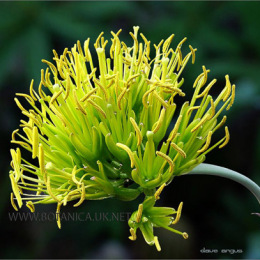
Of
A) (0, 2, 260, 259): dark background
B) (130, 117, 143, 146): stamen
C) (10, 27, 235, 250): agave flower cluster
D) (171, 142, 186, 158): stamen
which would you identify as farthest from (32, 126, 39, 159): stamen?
(0, 2, 260, 259): dark background

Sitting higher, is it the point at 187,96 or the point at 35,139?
the point at 187,96

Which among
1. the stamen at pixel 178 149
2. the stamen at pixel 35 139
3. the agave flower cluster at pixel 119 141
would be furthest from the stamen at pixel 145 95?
the stamen at pixel 35 139

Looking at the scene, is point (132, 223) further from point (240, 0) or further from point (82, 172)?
point (240, 0)

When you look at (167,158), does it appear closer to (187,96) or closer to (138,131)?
(138,131)

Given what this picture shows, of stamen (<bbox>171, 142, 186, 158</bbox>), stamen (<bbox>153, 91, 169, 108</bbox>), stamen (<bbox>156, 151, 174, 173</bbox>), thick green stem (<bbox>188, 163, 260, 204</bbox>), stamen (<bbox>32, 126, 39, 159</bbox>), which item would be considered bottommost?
thick green stem (<bbox>188, 163, 260, 204</bbox>)

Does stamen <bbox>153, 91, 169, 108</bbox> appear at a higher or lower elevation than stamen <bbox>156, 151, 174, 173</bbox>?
higher

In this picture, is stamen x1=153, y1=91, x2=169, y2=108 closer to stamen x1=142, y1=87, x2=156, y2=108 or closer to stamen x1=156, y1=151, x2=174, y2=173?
stamen x1=142, y1=87, x2=156, y2=108

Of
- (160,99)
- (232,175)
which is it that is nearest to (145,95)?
(160,99)

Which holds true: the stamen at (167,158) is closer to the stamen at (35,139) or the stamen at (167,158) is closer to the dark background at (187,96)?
the stamen at (35,139)
